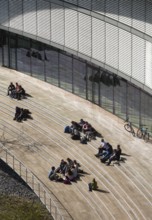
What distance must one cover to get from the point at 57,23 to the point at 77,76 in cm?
423

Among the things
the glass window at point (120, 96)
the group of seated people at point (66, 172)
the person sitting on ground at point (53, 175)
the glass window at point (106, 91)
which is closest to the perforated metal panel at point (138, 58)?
the glass window at point (120, 96)

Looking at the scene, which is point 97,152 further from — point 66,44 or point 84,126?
point 66,44

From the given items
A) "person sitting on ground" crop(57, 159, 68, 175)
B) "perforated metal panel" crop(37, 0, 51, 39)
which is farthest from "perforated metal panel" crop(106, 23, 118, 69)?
"person sitting on ground" crop(57, 159, 68, 175)

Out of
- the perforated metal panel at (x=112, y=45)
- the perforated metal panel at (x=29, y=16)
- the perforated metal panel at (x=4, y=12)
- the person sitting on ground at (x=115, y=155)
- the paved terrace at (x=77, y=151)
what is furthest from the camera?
the perforated metal panel at (x=4, y=12)

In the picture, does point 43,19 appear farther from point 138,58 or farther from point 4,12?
point 138,58

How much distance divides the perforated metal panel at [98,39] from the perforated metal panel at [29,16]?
6200 mm

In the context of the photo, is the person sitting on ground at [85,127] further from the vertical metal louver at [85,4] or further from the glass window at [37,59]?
the glass window at [37,59]

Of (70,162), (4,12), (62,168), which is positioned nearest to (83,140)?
(70,162)

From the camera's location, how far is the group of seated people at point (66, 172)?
42.8 m

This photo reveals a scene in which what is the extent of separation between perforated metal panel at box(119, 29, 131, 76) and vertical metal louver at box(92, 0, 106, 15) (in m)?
2.62

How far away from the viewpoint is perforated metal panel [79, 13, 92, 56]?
5109 centimetres

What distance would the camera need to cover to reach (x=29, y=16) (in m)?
55.2

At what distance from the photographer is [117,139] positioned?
48.3m

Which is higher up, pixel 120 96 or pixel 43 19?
pixel 43 19
